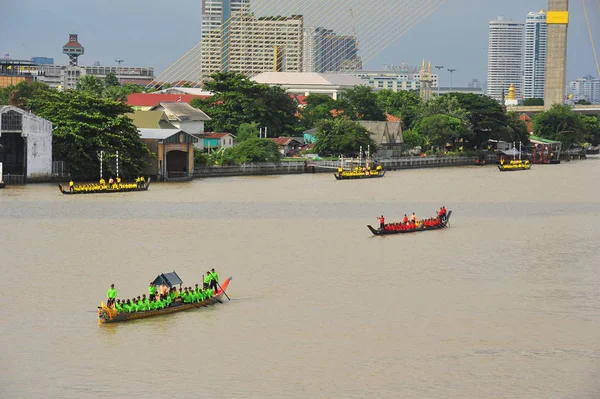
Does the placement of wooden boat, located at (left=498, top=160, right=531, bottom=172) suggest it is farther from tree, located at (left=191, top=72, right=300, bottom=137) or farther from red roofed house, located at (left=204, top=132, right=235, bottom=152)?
red roofed house, located at (left=204, top=132, right=235, bottom=152)

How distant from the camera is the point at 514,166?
190 ft

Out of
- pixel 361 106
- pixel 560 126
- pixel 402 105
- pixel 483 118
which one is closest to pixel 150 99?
pixel 361 106

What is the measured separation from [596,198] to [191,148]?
16276 millimetres

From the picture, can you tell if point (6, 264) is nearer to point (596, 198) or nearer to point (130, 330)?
point (130, 330)

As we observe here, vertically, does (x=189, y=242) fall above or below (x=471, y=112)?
below

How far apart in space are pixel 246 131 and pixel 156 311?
3622 centimetres

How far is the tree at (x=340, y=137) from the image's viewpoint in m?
55.0

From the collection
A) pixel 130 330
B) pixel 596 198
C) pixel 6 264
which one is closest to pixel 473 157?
pixel 596 198

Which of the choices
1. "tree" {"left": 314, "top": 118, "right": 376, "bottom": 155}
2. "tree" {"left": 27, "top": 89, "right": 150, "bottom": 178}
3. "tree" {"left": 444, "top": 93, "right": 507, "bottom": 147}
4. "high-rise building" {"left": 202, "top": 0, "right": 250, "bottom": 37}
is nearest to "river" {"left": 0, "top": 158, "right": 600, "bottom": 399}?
"tree" {"left": 27, "top": 89, "right": 150, "bottom": 178}

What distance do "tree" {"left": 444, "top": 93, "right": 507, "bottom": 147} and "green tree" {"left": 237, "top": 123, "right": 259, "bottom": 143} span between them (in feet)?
52.4

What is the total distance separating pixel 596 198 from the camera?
135ft

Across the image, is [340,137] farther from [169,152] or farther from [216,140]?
[169,152]

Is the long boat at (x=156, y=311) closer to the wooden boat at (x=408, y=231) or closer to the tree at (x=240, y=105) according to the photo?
the wooden boat at (x=408, y=231)

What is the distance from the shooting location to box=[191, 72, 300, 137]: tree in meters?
Result: 57.1
